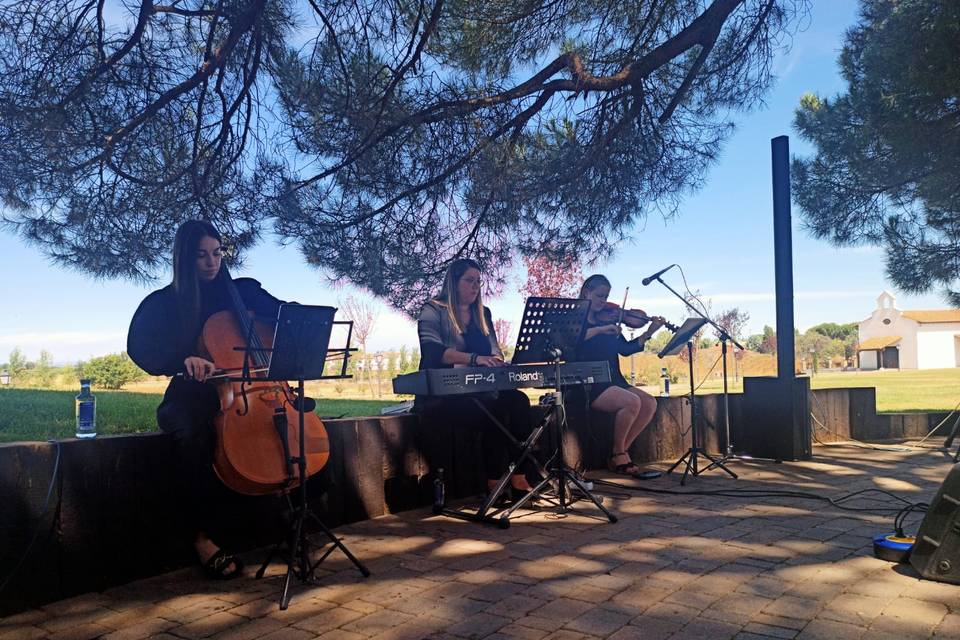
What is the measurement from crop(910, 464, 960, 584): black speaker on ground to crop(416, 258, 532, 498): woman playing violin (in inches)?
75.9

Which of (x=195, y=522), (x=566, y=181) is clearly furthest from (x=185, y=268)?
(x=566, y=181)

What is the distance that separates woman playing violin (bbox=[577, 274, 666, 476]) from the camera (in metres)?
4.76

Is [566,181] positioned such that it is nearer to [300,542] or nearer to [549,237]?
[549,237]

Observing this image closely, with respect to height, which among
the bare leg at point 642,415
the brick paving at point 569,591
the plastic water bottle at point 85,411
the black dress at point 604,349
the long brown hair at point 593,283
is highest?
the long brown hair at point 593,283

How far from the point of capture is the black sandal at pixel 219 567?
8.48 feet

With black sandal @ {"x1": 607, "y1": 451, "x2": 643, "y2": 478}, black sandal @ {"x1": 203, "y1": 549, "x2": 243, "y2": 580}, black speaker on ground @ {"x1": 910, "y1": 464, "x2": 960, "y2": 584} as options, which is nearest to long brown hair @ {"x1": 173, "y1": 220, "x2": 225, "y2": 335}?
black sandal @ {"x1": 203, "y1": 549, "x2": 243, "y2": 580}

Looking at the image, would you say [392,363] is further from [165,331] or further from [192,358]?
[192,358]

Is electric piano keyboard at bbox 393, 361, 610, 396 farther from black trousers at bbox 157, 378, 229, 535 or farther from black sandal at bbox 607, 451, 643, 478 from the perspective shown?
black sandal at bbox 607, 451, 643, 478

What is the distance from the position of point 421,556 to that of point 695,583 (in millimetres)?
1064

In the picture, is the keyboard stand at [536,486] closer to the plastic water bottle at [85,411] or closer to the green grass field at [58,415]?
the green grass field at [58,415]

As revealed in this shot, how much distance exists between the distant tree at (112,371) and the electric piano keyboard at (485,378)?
605 cm

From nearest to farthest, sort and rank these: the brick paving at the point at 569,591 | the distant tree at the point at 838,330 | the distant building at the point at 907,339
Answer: the brick paving at the point at 569,591 → the distant building at the point at 907,339 → the distant tree at the point at 838,330

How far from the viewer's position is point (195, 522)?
105 inches

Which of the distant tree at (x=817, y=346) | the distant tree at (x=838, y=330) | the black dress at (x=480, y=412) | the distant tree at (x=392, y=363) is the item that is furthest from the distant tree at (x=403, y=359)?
the distant tree at (x=838, y=330)
